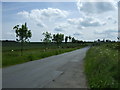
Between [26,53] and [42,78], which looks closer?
[42,78]

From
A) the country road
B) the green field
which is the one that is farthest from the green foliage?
the country road

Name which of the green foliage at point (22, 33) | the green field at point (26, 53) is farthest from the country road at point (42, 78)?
the green foliage at point (22, 33)

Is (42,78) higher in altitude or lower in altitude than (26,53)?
higher

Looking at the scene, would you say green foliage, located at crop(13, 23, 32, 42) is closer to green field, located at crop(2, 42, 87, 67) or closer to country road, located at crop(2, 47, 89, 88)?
green field, located at crop(2, 42, 87, 67)

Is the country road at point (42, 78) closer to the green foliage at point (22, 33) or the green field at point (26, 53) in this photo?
the green field at point (26, 53)

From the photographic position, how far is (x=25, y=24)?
30.4 metres

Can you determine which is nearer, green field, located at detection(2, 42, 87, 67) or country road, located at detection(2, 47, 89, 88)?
country road, located at detection(2, 47, 89, 88)

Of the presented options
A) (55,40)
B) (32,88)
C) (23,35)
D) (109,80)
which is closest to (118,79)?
(109,80)

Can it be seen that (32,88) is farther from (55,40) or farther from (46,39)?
(55,40)

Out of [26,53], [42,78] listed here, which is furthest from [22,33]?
[42,78]

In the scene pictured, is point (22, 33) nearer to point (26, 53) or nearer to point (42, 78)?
point (26, 53)

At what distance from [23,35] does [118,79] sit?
23383 millimetres

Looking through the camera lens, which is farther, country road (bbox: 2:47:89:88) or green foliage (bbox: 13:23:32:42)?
green foliage (bbox: 13:23:32:42)

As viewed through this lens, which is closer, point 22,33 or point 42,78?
point 42,78
